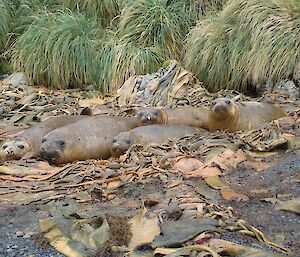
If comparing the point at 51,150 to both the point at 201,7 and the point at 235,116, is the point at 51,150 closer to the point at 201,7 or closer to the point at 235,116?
the point at 235,116

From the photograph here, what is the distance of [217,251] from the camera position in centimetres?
279

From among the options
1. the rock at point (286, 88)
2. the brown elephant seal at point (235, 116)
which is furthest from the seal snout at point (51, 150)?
the rock at point (286, 88)

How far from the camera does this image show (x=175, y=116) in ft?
20.9

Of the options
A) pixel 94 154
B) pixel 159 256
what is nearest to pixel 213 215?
pixel 159 256

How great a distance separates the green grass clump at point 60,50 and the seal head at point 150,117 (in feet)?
10.8

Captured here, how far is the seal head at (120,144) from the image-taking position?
520cm

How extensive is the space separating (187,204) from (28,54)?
23.0 ft

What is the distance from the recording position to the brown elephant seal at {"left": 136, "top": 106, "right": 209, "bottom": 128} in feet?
20.1

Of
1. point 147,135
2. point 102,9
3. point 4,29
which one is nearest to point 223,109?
point 147,135

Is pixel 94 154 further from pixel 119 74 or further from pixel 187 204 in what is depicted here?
pixel 119 74

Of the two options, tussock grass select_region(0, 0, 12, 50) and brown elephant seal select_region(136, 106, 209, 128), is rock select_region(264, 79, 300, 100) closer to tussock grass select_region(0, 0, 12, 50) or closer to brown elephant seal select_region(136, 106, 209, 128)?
brown elephant seal select_region(136, 106, 209, 128)

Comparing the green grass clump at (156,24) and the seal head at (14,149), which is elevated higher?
the green grass clump at (156,24)

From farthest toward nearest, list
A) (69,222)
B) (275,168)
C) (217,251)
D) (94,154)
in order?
(94,154) → (275,168) → (69,222) → (217,251)

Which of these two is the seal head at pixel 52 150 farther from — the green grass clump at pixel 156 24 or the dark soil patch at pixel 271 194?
the green grass clump at pixel 156 24
